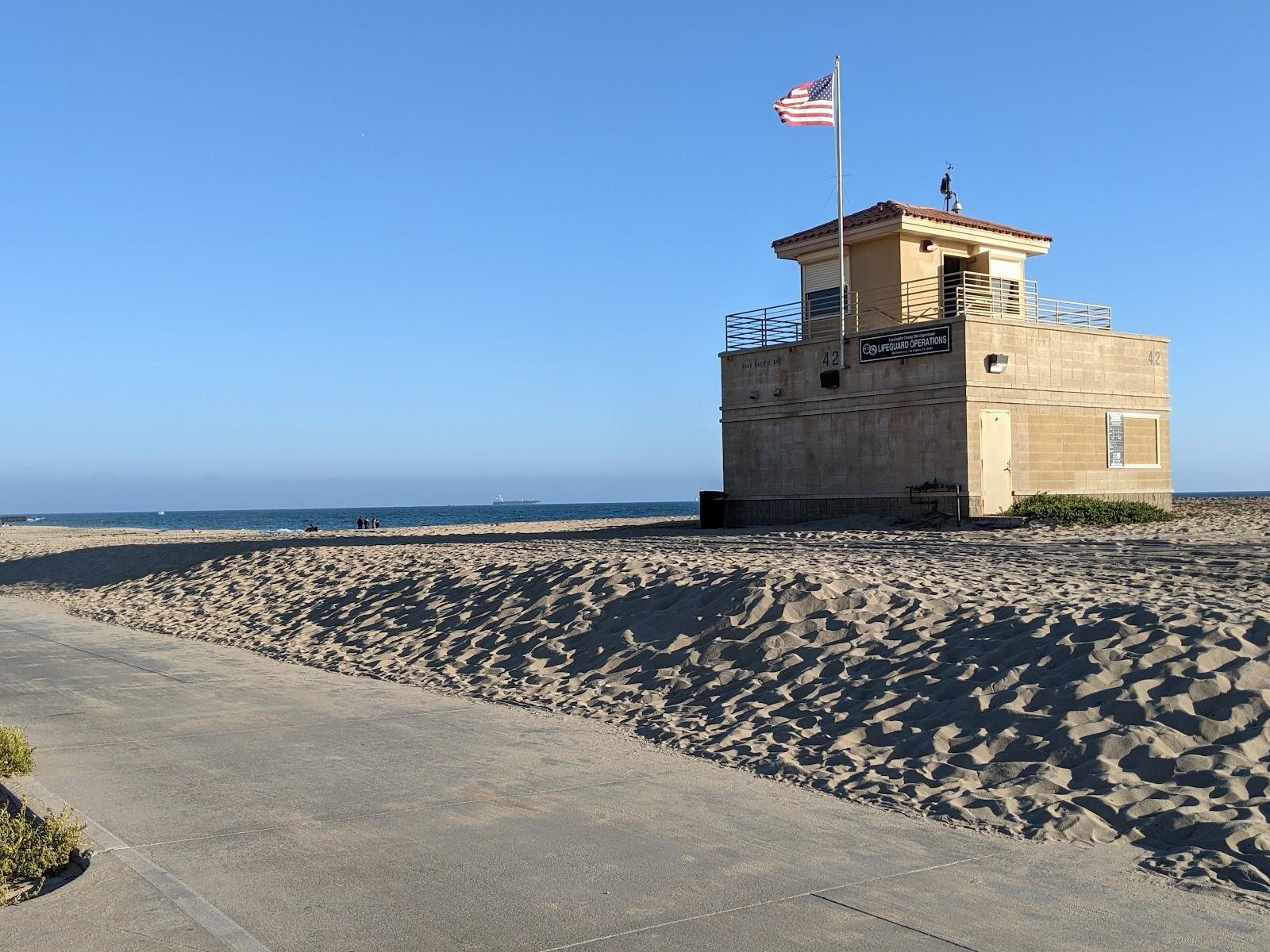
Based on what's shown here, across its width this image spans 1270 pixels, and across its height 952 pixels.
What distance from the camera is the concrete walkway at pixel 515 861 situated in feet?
16.7

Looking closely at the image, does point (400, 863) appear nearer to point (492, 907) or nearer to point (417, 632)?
point (492, 907)

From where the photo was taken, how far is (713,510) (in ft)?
104

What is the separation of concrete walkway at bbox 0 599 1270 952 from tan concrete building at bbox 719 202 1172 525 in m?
19.0

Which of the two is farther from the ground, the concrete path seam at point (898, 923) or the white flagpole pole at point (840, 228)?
the white flagpole pole at point (840, 228)

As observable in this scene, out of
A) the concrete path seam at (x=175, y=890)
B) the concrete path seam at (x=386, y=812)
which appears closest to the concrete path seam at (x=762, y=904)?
the concrete path seam at (x=175, y=890)

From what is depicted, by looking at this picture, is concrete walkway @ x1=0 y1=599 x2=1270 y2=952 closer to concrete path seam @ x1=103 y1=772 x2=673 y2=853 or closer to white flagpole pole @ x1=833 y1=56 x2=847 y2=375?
concrete path seam @ x1=103 y1=772 x2=673 y2=853

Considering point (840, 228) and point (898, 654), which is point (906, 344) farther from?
point (898, 654)

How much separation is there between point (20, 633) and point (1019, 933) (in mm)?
16097

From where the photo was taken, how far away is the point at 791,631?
11.7 m

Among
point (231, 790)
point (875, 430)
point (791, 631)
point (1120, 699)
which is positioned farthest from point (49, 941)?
point (875, 430)

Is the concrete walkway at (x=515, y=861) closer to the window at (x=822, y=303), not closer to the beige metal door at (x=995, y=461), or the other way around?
the beige metal door at (x=995, y=461)

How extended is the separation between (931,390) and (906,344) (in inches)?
50.1

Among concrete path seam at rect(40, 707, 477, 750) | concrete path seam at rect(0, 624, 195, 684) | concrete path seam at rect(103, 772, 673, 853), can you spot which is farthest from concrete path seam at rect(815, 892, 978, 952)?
concrete path seam at rect(0, 624, 195, 684)

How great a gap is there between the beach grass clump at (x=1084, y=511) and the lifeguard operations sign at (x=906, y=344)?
3912 mm
